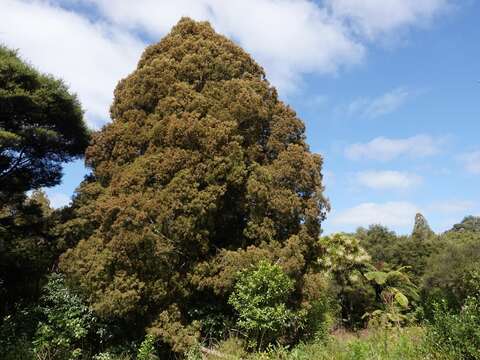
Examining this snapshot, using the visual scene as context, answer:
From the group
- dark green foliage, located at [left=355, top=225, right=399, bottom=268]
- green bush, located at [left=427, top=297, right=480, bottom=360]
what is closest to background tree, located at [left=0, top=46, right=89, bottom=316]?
green bush, located at [left=427, top=297, right=480, bottom=360]

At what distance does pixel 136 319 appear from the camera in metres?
10.6

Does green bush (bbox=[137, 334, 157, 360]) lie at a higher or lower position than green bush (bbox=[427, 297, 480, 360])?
lower

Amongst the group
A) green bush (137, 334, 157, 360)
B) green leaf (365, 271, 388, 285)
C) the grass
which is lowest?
green bush (137, 334, 157, 360)

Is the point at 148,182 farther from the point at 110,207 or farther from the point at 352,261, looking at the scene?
the point at 352,261

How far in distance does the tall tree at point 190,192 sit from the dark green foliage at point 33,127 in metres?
1.72

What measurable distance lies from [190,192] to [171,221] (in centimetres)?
84

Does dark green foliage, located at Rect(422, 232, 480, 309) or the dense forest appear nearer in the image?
the dense forest

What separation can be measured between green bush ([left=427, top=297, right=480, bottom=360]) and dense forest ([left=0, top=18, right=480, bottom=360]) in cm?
142

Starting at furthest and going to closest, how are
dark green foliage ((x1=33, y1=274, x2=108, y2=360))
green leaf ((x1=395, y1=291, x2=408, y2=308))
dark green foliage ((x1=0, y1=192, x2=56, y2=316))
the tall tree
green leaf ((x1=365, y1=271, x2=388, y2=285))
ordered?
green leaf ((x1=365, y1=271, x2=388, y2=285)), green leaf ((x1=395, y1=291, x2=408, y2=308)), dark green foliage ((x1=0, y1=192, x2=56, y2=316)), the tall tree, dark green foliage ((x1=33, y1=274, x2=108, y2=360))

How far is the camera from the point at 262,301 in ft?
32.1

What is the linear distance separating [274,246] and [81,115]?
308 inches

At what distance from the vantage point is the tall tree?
10.2 m

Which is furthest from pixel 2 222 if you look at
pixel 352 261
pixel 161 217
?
pixel 352 261

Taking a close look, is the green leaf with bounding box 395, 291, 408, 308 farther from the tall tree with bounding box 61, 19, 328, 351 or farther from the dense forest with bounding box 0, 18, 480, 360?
the tall tree with bounding box 61, 19, 328, 351
